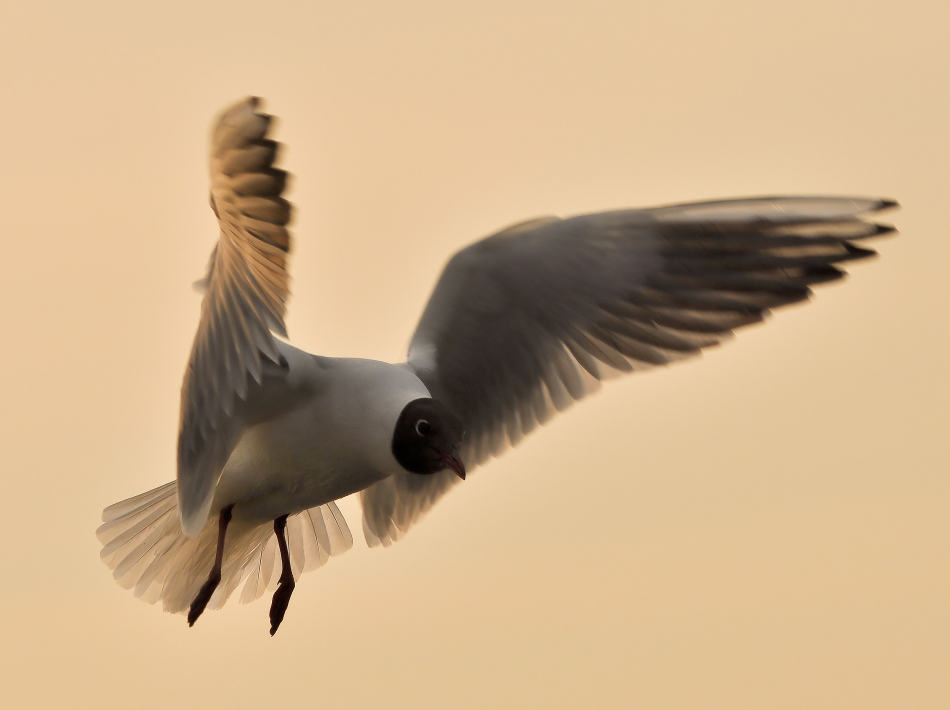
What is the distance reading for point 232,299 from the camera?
3477 millimetres

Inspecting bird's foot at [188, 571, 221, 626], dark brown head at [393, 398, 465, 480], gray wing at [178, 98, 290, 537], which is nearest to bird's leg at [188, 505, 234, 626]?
bird's foot at [188, 571, 221, 626]

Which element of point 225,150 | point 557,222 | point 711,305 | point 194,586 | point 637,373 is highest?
point 225,150

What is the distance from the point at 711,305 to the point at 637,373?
1.24ft

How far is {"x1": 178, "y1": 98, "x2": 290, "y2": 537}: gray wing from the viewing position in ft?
10.4

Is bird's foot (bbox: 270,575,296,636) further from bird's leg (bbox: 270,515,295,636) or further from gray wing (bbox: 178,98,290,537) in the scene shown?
gray wing (bbox: 178,98,290,537)

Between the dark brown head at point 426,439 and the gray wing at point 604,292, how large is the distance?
60 centimetres

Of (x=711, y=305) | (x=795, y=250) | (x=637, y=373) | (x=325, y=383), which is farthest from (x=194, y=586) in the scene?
(x=795, y=250)

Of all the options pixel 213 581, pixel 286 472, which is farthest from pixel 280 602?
pixel 286 472

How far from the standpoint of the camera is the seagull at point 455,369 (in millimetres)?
4102

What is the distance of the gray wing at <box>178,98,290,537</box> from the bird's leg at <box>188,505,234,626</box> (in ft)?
1.64

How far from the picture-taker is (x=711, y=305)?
4617 mm

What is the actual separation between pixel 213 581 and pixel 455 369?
1.17 meters

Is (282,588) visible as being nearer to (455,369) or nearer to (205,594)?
(205,594)

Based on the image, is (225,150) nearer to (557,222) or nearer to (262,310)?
(262,310)
